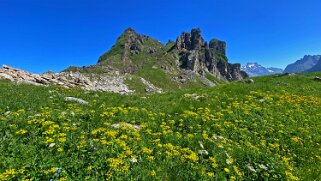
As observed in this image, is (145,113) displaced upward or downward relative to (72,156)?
upward

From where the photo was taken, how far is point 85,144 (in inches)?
339

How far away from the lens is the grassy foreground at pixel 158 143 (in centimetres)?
751

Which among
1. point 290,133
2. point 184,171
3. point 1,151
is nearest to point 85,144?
point 1,151

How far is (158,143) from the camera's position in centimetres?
992

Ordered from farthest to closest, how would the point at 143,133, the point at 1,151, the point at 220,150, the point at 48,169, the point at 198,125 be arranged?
the point at 198,125 < the point at 143,133 < the point at 220,150 < the point at 1,151 < the point at 48,169

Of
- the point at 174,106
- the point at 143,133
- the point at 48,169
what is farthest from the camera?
the point at 174,106

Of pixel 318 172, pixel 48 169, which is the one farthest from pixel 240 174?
pixel 48 169

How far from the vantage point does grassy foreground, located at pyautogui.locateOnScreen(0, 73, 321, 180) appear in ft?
24.6

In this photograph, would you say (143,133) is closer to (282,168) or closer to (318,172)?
(282,168)

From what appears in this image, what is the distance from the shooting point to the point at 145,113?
46.6 feet

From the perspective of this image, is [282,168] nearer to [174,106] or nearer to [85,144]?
[85,144]

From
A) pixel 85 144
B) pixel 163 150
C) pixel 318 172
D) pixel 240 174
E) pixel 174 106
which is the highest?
pixel 174 106

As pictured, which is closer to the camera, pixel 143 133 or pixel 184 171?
pixel 184 171

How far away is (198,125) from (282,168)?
4.36 meters
